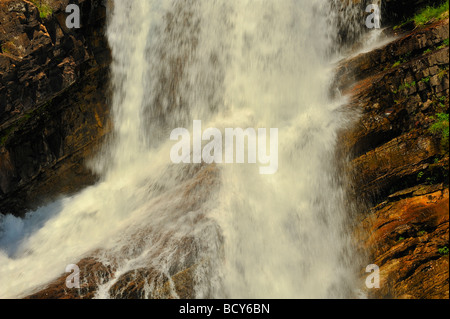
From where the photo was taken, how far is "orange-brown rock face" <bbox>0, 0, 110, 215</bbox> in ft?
29.2

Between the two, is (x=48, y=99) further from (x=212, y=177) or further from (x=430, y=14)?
(x=430, y=14)

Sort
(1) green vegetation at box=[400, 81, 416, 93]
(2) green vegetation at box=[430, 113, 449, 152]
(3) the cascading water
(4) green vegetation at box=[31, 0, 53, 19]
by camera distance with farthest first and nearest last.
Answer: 1. (4) green vegetation at box=[31, 0, 53, 19]
2. (1) green vegetation at box=[400, 81, 416, 93]
3. (2) green vegetation at box=[430, 113, 449, 152]
4. (3) the cascading water

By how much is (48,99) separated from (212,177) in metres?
4.38

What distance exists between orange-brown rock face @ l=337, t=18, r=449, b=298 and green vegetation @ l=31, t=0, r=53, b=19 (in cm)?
719

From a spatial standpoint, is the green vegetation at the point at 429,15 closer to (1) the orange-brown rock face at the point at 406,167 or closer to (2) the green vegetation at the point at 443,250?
(1) the orange-brown rock face at the point at 406,167

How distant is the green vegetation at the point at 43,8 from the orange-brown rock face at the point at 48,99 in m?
0.06

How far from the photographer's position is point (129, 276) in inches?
285

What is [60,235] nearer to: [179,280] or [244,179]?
[179,280]

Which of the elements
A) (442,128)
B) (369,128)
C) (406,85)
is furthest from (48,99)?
(442,128)

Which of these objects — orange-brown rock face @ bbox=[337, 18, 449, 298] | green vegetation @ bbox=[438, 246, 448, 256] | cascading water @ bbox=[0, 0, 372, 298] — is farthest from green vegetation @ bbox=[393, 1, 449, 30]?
green vegetation @ bbox=[438, 246, 448, 256]

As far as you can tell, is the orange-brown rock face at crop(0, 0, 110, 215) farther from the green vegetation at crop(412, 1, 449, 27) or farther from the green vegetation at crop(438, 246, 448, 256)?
the green vegetation at crop(438, 246, 448, 256)

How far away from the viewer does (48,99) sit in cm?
951

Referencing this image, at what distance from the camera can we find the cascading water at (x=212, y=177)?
25.4ft
